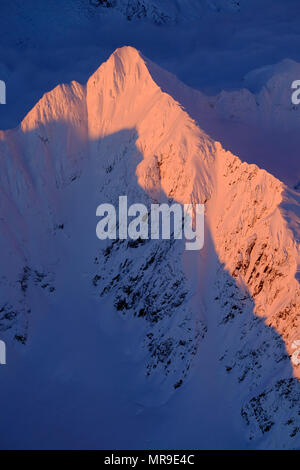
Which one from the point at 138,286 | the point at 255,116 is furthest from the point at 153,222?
the point at 255,116

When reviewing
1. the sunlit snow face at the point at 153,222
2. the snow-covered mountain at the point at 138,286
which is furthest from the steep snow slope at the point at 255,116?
the sunlit snow face at the point at 153,222

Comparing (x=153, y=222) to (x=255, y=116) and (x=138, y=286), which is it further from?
(x=255, y=116)

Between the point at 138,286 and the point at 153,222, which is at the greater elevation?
the point at 153,222

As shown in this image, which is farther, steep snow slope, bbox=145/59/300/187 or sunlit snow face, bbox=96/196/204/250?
steep snow slope, bbox=145/59/300/187

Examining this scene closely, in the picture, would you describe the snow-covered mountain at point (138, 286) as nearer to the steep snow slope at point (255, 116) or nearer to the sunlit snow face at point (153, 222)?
the sunlit snow face at point (153, 222)

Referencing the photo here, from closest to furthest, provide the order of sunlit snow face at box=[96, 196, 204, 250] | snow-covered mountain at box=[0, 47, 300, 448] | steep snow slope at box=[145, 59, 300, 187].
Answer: snow-covered mountain at box=[0, 47, 300, 448] < sunlit snow face at box=[96, 196, 204, 250] < steep snow slope at box=[145, 59, 300, 187]

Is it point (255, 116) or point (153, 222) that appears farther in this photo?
point (255, 116)

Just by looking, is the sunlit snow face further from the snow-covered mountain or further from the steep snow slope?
the steep snow slope

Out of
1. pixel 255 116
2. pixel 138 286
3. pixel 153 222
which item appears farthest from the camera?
pixel 255 116

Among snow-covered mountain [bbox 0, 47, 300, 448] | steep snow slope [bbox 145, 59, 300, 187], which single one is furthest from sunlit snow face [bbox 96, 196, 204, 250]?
steep snow slope [bbox 145, 59, 300, 187]

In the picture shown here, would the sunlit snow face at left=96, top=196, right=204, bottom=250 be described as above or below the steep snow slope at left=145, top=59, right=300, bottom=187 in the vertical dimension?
below

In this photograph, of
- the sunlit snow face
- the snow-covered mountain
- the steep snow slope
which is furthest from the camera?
the steep snow slope
